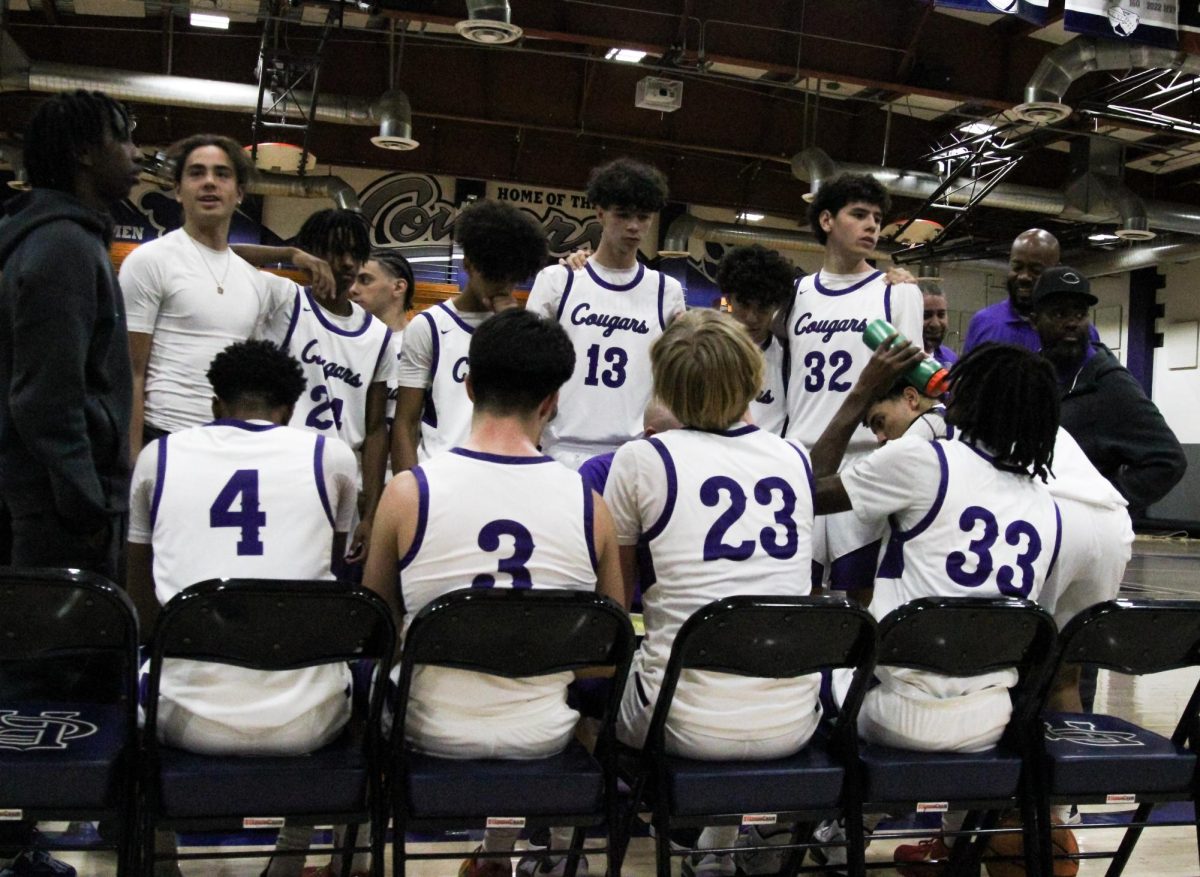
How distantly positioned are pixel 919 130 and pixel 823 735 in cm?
1369

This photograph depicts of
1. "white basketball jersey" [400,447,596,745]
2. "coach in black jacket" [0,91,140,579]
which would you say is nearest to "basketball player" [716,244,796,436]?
"white basketball jersey" [400,447,596,745]

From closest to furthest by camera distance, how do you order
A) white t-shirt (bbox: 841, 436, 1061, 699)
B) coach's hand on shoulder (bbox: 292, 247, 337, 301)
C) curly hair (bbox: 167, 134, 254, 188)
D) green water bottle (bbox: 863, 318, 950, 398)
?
white t-shirt (bbox: 841, 436, 1061, 699) < green water bottle (bbox: 863, 318, 950, 398) < curly hair (bbox: 167, 134, 254, 188) < coach's hand on shoulder (bbox: 292, 247, 337, 301)

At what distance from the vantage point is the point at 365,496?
13.3ft

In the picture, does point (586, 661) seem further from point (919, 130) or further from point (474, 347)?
point (919, 130)

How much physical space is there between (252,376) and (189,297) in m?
1.10

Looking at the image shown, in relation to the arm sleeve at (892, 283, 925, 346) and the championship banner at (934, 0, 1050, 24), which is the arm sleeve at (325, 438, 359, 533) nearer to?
the arm sleeve at (892, 283, 925, 346)

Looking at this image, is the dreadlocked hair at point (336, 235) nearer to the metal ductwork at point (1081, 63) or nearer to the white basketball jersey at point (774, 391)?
the white basketball jersey at point (774, 391)

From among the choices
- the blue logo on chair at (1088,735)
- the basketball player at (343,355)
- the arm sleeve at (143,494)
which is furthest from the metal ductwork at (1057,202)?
the arm sleeve at (143,494)

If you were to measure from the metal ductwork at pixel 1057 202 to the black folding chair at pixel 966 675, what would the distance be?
11414 millimetres

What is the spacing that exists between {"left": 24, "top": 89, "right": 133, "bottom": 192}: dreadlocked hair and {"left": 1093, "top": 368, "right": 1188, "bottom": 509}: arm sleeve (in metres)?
3.23

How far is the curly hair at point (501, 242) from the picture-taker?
3.64 m

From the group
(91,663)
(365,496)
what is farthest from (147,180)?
(91,663)

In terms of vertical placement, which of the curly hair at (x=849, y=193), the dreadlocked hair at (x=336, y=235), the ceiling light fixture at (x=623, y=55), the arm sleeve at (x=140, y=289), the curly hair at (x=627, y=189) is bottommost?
the arm sleeve at (x=140, y=289)

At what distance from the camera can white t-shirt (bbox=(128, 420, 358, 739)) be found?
2213 millimetres
